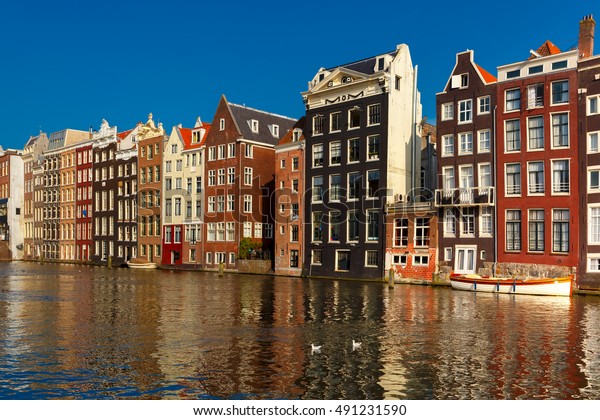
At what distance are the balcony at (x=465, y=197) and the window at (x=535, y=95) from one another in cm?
794

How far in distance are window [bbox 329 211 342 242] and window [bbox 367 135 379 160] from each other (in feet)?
23.7

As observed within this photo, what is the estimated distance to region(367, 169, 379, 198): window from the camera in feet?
219

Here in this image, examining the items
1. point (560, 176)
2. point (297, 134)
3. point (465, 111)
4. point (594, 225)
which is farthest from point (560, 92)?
point (297, 134)

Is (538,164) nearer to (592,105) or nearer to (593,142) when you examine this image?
(593,142)

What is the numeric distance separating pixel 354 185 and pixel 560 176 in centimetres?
2208

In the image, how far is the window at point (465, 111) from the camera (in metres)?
59.5

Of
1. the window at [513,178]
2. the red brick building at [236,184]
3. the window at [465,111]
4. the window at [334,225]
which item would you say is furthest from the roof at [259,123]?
the window at [513,178]

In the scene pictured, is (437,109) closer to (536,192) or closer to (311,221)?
(536,192)

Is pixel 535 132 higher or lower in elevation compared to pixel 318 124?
lower

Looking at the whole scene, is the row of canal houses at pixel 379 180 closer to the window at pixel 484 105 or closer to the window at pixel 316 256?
the window at pixel 484 105

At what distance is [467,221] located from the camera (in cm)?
5881

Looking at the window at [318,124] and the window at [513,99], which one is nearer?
the window at [513,99]

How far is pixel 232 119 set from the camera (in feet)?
275

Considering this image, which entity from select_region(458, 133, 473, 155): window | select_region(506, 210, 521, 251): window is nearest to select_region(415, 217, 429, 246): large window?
select_region(458, 133, 473, 155): window
